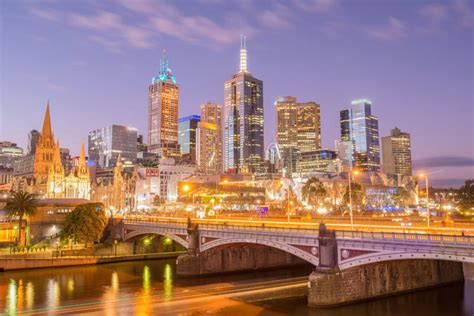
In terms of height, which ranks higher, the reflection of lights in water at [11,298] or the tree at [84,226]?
the tree at [84,226]

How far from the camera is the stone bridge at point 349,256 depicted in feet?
148

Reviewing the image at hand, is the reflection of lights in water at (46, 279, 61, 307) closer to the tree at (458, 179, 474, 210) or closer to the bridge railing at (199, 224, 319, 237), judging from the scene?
the bridge railing at (199, 224, 319, 237)

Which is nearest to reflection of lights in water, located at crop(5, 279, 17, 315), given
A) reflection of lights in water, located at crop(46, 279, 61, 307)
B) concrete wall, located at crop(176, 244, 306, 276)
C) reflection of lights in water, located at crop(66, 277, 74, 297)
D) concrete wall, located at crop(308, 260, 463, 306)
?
reflection of lights in water, located at crop(46, 279, 61, 307)

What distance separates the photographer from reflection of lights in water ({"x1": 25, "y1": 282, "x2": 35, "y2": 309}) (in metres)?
57.2

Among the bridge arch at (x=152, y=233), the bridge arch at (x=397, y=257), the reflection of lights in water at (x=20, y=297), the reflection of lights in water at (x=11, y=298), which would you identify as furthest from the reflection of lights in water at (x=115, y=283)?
the bridge arch at (x=397, y=257)

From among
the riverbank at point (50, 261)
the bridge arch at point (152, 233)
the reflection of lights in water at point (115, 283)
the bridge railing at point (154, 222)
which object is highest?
the bridge railing at point (154, 222)

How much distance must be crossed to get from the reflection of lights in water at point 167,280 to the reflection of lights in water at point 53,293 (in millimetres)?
14601

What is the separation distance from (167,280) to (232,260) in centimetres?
1310

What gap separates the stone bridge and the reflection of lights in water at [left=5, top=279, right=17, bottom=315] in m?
25.9

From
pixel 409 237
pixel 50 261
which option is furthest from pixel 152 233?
pixel 409 237

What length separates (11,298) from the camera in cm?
6031

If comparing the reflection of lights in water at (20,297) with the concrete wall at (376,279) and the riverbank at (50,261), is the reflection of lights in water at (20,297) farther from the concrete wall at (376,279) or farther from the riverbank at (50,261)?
the concrete wall at (376,279)

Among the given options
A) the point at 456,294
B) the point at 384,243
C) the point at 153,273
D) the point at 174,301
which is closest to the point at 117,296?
the point at 174,301

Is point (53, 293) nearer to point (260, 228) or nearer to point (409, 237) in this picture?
point (260, 228)
